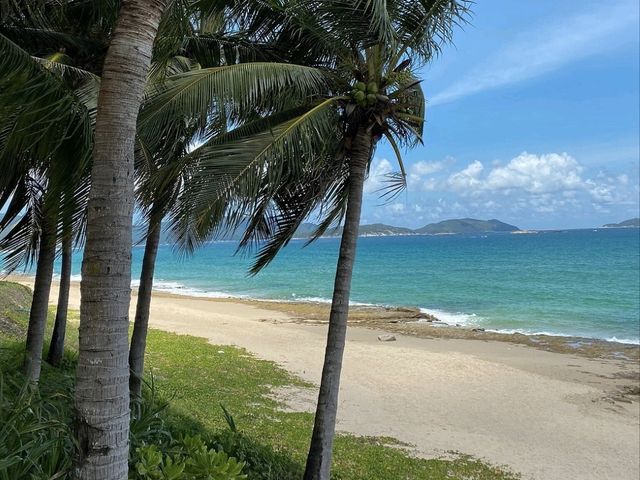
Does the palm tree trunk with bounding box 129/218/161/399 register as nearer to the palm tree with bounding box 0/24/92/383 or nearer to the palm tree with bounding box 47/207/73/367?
the palm tree with bounding box 0/24/92/383

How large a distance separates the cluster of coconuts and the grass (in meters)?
3.47

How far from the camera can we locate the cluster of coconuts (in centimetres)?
576

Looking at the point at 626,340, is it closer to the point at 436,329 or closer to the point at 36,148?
the point at 436,329

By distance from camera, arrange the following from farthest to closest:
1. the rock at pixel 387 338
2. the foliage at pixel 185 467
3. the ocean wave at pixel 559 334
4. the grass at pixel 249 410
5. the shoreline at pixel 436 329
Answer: the ocean wave at pixel 559 334, the rock at pixel 387 338, the shoreline at pixel 436 329, the grass at pixel 249 410, the foliage at pixel 185 467

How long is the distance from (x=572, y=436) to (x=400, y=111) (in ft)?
26.0

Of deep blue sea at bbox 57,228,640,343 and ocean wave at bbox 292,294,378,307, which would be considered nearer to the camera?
deep blue sea at bbox 57,228,640,343

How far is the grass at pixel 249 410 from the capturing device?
283 inches

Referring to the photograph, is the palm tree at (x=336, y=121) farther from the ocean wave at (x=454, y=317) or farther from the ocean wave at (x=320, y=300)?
the ocean wave at (x=320, y=300)

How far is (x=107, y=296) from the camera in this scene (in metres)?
2.68

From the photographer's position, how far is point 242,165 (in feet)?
16.7

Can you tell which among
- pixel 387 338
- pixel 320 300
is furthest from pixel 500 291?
pixel 387 338

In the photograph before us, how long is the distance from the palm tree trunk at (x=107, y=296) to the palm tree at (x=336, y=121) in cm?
223

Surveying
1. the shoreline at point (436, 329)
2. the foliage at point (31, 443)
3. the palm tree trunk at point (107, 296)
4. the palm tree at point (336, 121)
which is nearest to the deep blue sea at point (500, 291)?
the shoreline at point (436, 329)

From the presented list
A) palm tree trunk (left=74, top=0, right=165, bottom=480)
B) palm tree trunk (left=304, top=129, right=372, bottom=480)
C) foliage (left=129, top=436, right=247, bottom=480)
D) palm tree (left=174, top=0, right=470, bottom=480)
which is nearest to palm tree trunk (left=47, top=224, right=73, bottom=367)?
palm tree (left=174, top=0, right=470, bottom=480)
